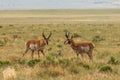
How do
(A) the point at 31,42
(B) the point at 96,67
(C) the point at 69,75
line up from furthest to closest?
1. (A) the point at 31,42
2. (B) the point at 96,67
3. (C) the point at 69,75

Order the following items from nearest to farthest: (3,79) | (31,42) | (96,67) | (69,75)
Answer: (3,79)
(69,75)
(96,67)
(31,42)

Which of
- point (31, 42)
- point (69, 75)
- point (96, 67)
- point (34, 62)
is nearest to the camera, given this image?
point (69, 75)

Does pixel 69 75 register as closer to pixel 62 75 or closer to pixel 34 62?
pixel 62 75

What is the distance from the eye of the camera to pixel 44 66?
14234mm

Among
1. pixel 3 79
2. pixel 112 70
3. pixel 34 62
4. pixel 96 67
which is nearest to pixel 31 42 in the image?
pixel 34 62

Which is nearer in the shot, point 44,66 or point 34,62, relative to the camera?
point 44,66

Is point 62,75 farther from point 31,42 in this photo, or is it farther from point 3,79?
point 31,42

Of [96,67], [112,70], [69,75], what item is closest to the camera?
[69,75]

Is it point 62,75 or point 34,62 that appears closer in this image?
point 62,75

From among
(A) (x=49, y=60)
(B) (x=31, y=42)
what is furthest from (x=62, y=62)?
(B) (x=31, y=42)

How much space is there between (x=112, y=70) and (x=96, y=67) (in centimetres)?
117

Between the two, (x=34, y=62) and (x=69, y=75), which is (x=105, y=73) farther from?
(x=34, y=62)

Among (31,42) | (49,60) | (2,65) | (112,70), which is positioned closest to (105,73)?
(112,70)

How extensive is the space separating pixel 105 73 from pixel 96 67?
1.75 metres
